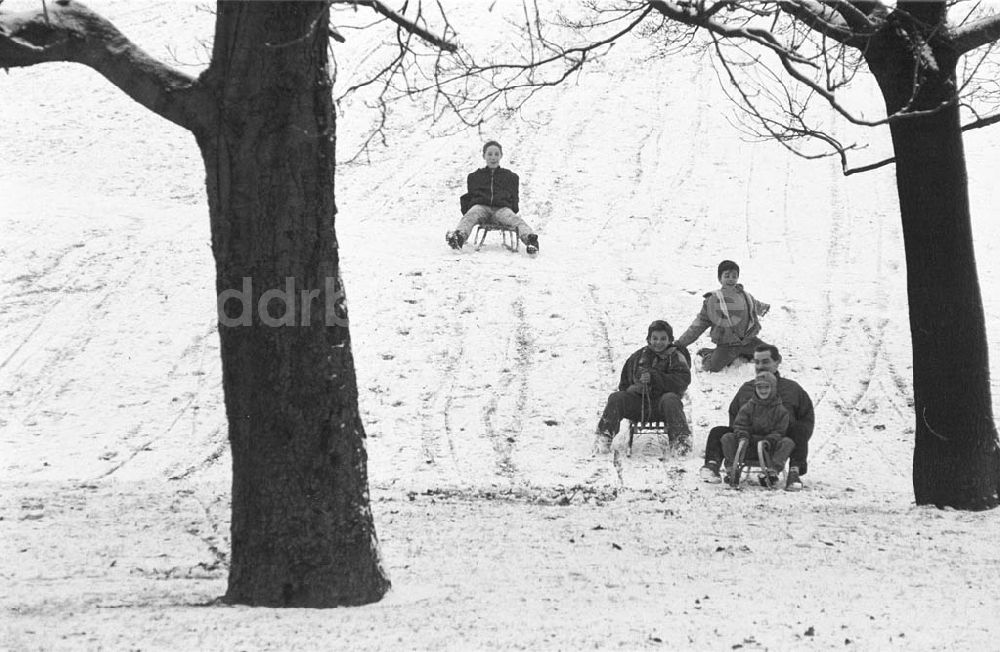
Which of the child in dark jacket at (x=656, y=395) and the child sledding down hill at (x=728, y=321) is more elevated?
the child sledding down hill at (x=728, y=321)

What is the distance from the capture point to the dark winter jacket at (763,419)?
937cm

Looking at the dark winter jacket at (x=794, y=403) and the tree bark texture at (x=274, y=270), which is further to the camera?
the dark winter jacket at (x=794, y=403)

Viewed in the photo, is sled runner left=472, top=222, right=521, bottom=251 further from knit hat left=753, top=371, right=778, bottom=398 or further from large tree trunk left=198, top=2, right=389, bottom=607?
large tree trunk left=198, top=2, right=389, bottom=607

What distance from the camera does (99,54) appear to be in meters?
5.42

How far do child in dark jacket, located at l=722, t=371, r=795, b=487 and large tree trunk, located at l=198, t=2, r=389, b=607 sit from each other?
4.49 meters

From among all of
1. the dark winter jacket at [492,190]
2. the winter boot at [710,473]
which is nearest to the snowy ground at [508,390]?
the winter boot at [710,473]

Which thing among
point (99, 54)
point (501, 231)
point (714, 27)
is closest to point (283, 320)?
point (99, 54)

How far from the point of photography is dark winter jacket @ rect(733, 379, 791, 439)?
30.7 feet

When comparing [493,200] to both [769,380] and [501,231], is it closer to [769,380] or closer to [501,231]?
[501,231]

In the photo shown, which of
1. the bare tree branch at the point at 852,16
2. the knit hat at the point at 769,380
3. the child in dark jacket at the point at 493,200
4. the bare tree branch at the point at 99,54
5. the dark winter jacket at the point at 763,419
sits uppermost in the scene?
the child in dark jacket at the point at 493,200

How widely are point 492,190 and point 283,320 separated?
1041 centimetres

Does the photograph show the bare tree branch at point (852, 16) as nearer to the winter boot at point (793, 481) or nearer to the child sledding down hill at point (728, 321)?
the winter boot at point (793, 481)

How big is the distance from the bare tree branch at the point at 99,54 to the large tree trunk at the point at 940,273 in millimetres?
4328

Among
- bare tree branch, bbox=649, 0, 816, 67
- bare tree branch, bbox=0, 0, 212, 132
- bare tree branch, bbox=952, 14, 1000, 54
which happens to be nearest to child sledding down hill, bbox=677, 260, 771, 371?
bare tree branch, bbox=952, 14, 1000, 54
